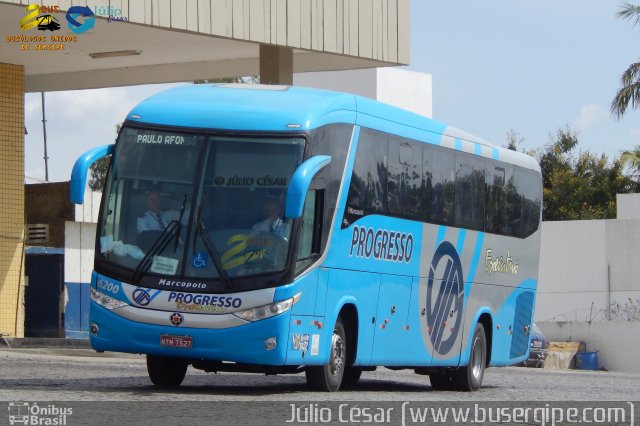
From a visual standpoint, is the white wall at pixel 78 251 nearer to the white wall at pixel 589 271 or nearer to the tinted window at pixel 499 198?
the tinted window at pixel 499 198

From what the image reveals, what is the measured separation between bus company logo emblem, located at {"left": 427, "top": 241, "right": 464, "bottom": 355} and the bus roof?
2.39m

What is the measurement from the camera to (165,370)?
16.0 m

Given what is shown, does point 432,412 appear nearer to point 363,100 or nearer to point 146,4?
point 363,100

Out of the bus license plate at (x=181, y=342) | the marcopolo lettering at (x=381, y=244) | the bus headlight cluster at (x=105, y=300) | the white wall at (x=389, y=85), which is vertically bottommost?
the bus license plate at (x=181, y=342)

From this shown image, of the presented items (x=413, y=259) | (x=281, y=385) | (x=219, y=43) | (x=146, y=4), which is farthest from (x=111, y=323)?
(x=219, y=43)

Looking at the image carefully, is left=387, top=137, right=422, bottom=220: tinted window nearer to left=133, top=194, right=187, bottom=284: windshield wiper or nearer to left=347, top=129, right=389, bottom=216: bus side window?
left=347, top=129, right=389, bottom=216: bus side window

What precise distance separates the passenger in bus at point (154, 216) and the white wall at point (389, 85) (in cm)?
4458

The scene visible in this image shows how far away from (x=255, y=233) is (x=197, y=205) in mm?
696

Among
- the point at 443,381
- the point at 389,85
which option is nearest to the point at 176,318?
the point at 443,381

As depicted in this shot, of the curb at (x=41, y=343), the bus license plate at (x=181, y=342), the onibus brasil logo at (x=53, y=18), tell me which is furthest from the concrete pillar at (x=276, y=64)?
the bus license plate at (x=181, y=342)

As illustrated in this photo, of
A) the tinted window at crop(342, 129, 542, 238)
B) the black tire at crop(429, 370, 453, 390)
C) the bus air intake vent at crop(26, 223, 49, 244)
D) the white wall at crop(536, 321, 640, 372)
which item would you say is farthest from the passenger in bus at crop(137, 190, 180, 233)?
the white wall at crop(536, 321, 640, 372)

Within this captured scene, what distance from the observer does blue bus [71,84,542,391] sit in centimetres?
1439

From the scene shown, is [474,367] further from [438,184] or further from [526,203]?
[438,184]

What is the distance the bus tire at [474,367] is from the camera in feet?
65.0
